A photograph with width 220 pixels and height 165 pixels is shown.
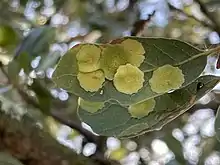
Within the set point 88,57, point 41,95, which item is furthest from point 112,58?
point 41,95

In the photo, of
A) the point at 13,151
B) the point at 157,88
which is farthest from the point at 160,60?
the point at 13,151

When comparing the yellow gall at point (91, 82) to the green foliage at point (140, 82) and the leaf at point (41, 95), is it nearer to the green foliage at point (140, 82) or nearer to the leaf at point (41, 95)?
the green foliage at point (140, 82)

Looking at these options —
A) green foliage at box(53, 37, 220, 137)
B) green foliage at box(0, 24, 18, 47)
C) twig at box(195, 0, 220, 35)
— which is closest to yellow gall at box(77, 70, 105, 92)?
green foliage at box(53, 37, 220, 137)

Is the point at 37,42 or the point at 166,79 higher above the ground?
the point at 166,79

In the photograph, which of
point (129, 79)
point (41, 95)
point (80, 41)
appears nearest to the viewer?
point (129, 79)

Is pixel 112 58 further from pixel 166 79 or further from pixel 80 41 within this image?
pixel 80 41

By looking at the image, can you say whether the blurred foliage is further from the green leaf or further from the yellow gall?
the yellow gall

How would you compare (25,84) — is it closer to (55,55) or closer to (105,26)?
(55,55)
